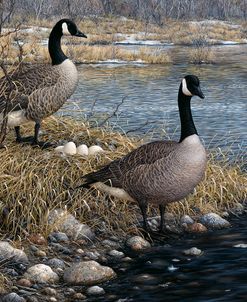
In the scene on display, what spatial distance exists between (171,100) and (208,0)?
79.2 metres

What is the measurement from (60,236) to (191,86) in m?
2.26

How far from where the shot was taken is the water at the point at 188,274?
6.04m

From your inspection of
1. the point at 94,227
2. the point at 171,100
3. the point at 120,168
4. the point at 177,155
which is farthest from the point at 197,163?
the point at 171,100

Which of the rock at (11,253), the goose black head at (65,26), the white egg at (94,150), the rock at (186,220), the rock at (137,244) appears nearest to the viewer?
the rock at (11,253)

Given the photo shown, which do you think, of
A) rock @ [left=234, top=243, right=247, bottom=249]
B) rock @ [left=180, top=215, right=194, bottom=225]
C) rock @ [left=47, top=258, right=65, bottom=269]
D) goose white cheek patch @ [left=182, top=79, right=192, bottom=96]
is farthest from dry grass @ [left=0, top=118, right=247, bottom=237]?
goose white cheek patch @ [left=182, top=79, right=192, bottom=96]

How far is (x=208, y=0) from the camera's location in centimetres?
9469

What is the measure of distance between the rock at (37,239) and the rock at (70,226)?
264 millimetres

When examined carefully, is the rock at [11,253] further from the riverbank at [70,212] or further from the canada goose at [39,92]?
the canada goose at [39,92]

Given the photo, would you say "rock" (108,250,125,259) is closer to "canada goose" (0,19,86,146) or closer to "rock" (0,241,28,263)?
"rock" (0,241,28,263)

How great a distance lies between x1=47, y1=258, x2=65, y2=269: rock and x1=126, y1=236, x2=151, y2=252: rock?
91cm

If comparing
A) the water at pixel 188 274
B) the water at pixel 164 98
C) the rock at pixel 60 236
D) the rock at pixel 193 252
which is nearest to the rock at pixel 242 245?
the water at pixel 188 274

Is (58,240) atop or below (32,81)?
below

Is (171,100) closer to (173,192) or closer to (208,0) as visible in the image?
(173,192)

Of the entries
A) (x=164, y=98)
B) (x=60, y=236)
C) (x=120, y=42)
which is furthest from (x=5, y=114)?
(x=120, y=42)
